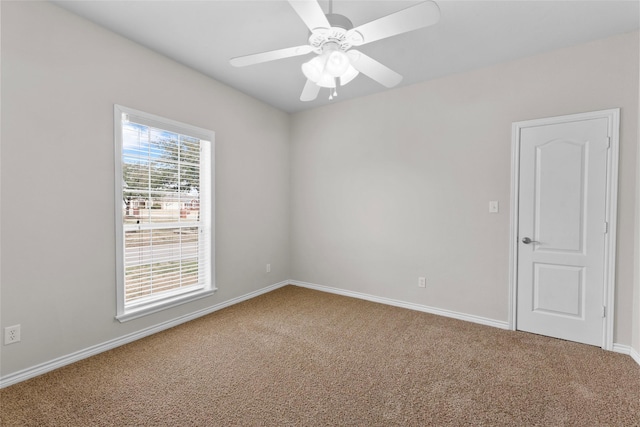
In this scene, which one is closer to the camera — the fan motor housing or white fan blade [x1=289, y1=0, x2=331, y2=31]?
white fan blade [x1=289, y1=0, x2=331, y2=31]

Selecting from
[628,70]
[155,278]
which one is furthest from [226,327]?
[628,70]

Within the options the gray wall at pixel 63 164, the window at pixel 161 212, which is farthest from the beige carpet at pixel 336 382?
the window at pixel 161 212

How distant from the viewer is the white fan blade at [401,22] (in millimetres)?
1367

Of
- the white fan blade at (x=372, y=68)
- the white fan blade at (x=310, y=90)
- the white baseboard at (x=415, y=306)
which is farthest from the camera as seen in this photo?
the white baseboard at (x=415, y=306)

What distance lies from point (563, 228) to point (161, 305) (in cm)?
389

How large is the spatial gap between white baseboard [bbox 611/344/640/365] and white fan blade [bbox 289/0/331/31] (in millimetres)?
3382

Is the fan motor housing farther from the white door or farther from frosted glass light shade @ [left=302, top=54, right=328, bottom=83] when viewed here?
the white door

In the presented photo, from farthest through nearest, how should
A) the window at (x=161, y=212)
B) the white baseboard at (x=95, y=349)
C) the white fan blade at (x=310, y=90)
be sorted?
1. the window at (x=161, y=212)
2. the white fan blade at (x=310, y=90)
3. the white baseboard at (x=95, y=349)

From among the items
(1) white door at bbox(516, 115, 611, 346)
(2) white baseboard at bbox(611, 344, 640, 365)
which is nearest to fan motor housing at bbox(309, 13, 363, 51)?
(1) white door at bbox(516, 115, 611, 346)

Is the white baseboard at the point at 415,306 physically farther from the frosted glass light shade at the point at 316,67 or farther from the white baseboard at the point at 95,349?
the frosted glass light shade at the point at 316,67

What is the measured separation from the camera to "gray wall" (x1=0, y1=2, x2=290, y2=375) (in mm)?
1963

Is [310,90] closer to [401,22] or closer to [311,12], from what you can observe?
[311,12]

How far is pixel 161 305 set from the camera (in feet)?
9.29

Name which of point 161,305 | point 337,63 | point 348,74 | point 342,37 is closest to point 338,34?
point 342,37
